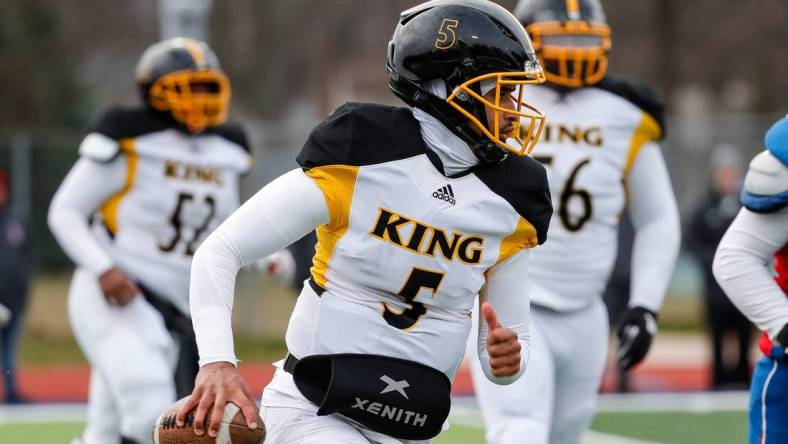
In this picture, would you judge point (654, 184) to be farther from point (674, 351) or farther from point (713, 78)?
point (713, 78)

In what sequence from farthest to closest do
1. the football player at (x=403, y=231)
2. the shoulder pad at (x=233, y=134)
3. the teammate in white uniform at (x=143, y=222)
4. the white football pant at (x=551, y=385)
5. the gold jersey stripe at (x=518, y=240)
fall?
the shoulder pad at (x=233, y=134) < the teammate in white uniform at (x=143, y=222) < the white football pant at (x=551, y=385) < the gold jersey stripe at (x=518, y=240) < the football player at (x=403, y=231)

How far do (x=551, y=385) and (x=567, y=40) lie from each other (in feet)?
4.45

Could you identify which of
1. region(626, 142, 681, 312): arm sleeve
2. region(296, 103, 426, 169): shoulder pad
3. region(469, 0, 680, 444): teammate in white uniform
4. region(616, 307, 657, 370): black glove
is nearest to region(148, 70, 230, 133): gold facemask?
region(469, 0, 680, 444): teammate in white uniform

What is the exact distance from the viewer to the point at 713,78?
28.8 meters

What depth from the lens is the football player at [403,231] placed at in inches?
146

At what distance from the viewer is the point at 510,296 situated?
13.2 ft

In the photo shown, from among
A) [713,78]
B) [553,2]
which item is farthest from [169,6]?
[713,78]

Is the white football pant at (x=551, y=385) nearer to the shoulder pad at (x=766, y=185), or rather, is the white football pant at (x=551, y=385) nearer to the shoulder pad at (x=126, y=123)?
the shoulder pad at (x=766, y=185)

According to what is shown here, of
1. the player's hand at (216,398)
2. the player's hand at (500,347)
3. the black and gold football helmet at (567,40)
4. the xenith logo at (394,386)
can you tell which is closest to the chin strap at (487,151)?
the player's hand at (500,347)

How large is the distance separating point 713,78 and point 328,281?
26073mm

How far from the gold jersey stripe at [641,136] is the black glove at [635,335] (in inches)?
22.8

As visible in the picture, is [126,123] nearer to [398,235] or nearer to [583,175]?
[583,175]

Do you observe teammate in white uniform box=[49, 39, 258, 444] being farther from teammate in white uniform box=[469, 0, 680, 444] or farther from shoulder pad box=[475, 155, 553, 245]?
shoulder pad box=[475, 155, 553, 245]

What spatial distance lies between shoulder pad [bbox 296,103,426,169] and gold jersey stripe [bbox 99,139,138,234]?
271cm
